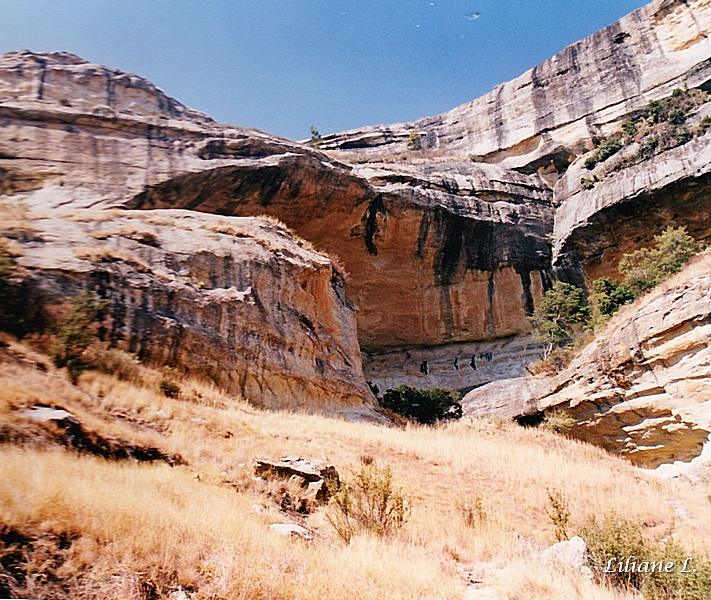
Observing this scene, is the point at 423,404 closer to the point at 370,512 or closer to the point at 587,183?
the point at 587,183

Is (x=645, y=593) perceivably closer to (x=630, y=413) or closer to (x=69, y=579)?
(x=69, y=579)

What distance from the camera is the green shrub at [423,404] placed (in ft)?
67.9

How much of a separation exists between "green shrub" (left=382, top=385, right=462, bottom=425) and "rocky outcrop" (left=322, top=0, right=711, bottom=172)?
58.2ft

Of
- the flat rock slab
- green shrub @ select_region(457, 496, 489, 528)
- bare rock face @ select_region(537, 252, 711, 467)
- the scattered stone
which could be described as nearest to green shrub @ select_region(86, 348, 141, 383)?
the scattered stone

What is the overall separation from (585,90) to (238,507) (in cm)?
3397

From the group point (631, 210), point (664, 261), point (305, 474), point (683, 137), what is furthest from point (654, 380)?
point (683, 137)

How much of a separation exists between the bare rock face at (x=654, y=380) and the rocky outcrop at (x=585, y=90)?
1960 cm

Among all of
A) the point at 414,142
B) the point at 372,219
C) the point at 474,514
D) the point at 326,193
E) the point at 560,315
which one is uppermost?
the point at 414,142

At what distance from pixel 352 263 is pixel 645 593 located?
22.4 metres

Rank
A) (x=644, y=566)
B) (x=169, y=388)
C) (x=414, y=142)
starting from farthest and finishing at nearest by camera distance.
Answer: (x=414, y=142), (x=169, y=388), (x=644, y=566)

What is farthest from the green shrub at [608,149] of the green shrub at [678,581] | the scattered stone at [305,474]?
the green shrub at [678,581]

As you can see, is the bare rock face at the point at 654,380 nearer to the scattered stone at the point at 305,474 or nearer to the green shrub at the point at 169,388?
the scattered stone at the point at 305,474

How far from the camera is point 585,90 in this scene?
32000 millimetres

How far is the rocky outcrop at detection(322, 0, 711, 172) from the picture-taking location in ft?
→ 94.5
